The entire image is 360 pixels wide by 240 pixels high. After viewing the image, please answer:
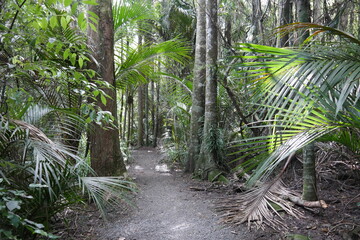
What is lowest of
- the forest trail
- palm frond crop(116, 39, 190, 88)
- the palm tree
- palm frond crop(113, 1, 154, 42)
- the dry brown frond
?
the forest trail

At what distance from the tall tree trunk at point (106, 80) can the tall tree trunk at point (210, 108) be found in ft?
7.09

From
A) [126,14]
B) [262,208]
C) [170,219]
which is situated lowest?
[170,219]

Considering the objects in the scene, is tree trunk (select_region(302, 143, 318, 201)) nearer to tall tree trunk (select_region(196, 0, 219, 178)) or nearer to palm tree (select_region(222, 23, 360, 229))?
palm tree (select_region(222, 23, 360, 229))

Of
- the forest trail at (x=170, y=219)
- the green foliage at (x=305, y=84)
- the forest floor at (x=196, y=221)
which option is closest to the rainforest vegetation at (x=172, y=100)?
the green foliage at (x=305, y=84)

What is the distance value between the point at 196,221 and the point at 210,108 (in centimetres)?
322

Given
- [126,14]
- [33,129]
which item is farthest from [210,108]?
[33,129]

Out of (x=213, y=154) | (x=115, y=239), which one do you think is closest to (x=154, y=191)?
(x=213, y=154)

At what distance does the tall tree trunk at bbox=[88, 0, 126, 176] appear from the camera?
488cm

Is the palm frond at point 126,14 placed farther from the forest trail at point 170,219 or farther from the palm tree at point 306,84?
the palm tree at point 306,84

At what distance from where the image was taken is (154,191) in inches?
216

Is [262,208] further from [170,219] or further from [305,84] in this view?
[305,84]

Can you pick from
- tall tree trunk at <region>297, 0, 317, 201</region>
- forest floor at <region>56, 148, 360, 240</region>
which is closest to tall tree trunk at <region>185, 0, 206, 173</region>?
forest floor at <region>56, 148, 360, 240</region>

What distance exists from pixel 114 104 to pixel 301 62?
11.9 ft

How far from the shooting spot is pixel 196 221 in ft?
12.5
